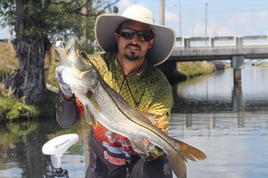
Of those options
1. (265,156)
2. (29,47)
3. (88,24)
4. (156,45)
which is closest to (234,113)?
(88,24)

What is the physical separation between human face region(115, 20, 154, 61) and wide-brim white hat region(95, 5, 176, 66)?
7 centimetres

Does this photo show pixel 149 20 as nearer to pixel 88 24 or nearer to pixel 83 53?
pixel 83 53

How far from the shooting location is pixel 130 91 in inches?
155

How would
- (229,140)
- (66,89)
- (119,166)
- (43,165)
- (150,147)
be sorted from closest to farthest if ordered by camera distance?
(66,89)
(150,147)
(119,166)
(43,165)
(229,140)

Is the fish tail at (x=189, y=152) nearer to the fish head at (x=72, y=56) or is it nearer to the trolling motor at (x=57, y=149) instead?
the fish head at (x=72, y=56)

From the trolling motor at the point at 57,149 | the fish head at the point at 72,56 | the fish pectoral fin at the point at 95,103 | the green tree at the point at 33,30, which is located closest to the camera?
the fish head at the point at 72,56

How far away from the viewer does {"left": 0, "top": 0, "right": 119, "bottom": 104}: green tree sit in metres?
20.0

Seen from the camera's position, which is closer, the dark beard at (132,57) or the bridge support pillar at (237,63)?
the dark beard at (132,57)

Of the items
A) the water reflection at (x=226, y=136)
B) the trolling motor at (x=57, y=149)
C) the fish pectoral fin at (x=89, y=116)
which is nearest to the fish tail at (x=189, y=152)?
the fish pectoral fin at (x=89, y=116)

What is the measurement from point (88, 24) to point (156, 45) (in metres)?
17.9

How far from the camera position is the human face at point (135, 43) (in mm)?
3924

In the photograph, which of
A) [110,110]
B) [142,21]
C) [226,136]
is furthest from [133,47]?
[226,136]

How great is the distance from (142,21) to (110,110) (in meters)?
0.78

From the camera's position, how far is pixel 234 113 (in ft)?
72.7
